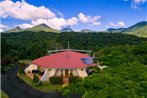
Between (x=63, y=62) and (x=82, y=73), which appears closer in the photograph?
(x=82, y=73)

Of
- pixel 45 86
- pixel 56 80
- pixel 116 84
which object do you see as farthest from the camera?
pixel 56 80

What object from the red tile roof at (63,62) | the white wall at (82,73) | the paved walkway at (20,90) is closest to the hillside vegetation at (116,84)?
the paved walkway at (20,90)

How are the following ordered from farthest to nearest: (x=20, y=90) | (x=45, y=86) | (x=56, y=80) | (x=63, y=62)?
(x=63, y=62), (x=56, y=80), (x=45, y=86), (x=20, y=90)

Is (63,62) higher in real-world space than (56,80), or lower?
higher

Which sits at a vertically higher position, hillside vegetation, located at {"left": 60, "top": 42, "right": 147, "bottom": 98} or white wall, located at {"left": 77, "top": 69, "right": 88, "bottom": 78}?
hillside vegetation, located at {"left": 60, "top": 42, "right": 147, "bottom": 98}

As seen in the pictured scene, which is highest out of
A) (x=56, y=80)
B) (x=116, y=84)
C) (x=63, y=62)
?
(x=116, y=84)

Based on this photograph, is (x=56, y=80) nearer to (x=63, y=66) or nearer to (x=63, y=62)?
→ (x=63, y=66)

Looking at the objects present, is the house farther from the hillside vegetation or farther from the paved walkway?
the hillside vegetation

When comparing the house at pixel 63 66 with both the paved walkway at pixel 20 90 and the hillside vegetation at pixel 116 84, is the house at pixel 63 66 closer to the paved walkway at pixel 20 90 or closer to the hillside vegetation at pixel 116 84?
the paved walkway at pixel 20 90

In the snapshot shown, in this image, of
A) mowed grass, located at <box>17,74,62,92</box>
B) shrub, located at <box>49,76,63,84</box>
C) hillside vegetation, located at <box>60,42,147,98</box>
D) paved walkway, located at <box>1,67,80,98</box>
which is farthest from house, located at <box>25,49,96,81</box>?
hillside vegetation, located at <box>60,42,147,98</box>

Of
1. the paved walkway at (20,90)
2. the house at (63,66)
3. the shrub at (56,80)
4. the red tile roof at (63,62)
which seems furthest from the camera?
the red tile roof at (63,62)

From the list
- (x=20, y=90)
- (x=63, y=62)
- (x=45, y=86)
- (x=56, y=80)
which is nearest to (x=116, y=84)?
(x=20, y=90)
